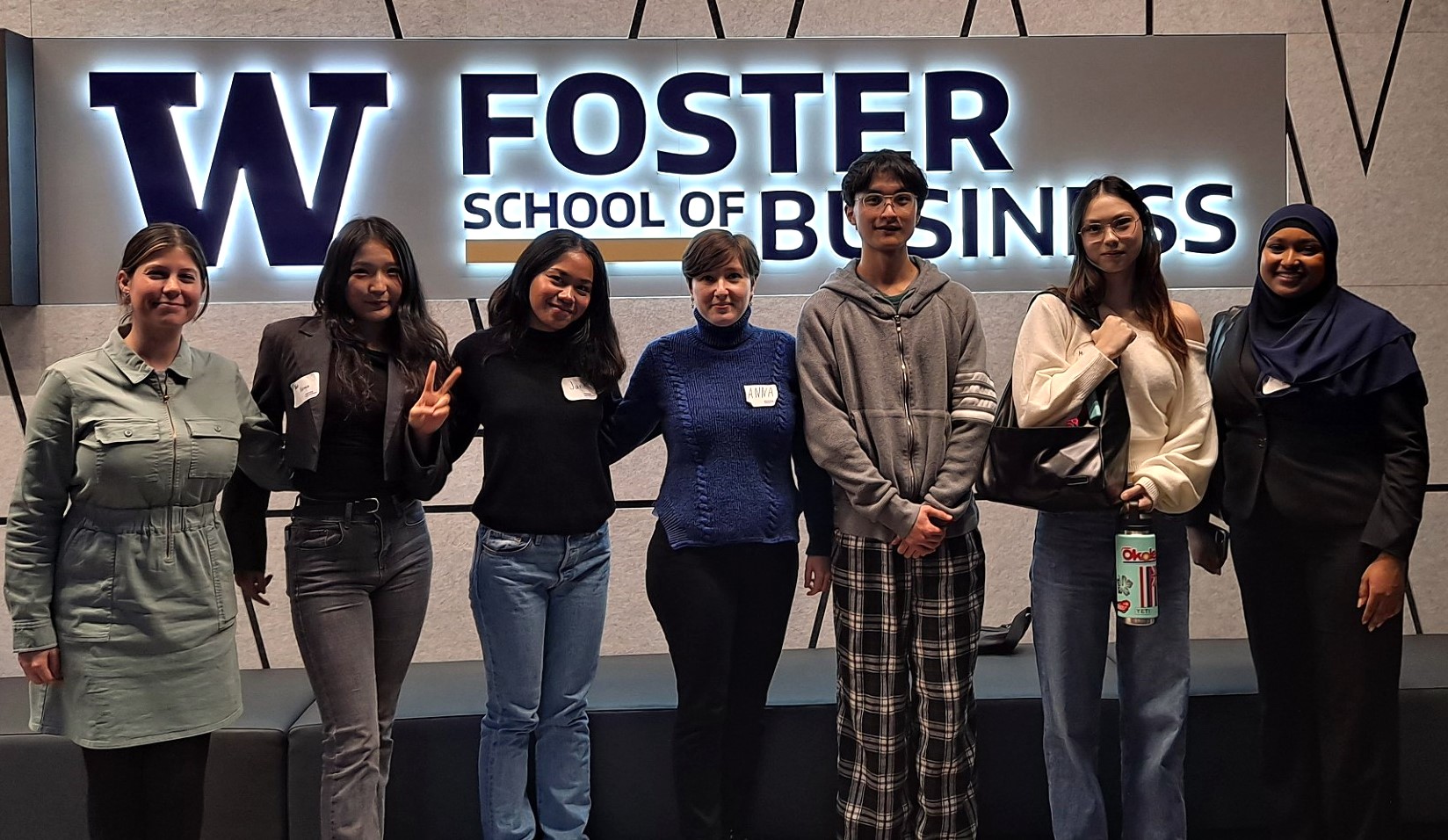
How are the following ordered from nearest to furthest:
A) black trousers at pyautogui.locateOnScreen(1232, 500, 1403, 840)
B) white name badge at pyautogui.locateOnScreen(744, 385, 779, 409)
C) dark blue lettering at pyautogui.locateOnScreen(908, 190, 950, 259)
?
black trousers at pyautogui.locateOnScreen(1232, 500, 1403, 840) → white name badge at pyautogui.locateOnScreen(744, 385, 779, 409) → dark blue lettering at pyautogui.locateOnScreen(908, 190, 950, 259)

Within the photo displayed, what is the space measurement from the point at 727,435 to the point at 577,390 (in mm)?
382

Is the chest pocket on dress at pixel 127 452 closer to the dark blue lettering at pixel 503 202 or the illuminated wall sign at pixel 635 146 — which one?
the illuminated wall sign at pixel 635 146

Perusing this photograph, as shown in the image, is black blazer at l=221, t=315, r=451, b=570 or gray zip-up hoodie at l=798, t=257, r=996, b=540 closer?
black blazer at l=221, t=315, r=451, b=570

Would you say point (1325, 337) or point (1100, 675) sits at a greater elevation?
point (1325, 337)

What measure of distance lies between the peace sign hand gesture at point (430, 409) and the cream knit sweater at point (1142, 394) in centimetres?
135

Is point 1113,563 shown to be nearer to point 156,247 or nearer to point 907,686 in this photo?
point 907,686

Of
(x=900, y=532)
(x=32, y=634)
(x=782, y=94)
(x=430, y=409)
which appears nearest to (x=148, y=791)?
(x=32, y=634)

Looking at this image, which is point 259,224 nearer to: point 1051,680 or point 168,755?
point 168,755

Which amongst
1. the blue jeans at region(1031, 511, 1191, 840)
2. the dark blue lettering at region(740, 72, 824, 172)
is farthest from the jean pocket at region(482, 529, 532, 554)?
the dark blue lettering at region(740, 72, 824, 172)

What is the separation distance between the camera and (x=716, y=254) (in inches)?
103

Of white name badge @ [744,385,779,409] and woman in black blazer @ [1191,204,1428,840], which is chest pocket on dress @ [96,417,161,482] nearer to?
white name badge @ [744,385,779,409]

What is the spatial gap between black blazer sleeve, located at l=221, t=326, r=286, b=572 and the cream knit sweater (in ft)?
5.72

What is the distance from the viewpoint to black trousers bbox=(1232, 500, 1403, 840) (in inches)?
99.0

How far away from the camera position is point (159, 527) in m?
2.22
